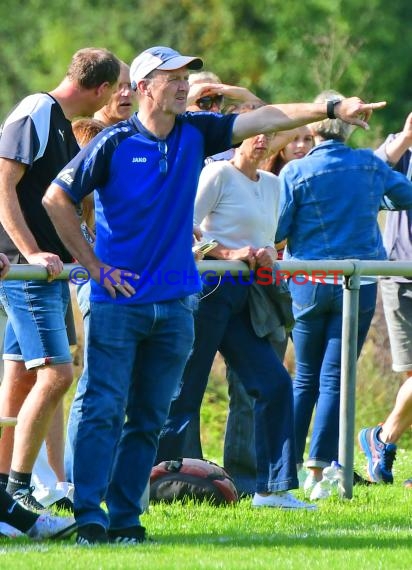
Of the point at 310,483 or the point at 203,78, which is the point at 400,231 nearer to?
the point at 203,78

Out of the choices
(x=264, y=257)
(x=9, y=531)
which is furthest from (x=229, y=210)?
(x=9, y=531)

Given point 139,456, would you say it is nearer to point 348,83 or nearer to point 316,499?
point 316,499

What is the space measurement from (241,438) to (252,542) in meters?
2.13

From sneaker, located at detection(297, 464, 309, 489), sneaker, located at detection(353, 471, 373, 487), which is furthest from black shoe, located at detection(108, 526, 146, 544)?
sneaker, located at detection(353, 471, 373, 487)

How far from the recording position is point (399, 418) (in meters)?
9.90

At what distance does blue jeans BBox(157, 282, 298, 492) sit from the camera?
27.4 ft

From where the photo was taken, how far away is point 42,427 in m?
7.68

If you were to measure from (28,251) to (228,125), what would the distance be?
3.83ft

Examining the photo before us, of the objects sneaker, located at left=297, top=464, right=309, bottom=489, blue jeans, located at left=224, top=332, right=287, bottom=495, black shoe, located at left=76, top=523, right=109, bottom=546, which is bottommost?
sneaker, located at left=297, top=464, right=309, bottom=489

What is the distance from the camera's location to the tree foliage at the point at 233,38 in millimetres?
36781

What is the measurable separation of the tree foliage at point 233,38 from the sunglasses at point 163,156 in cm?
2651

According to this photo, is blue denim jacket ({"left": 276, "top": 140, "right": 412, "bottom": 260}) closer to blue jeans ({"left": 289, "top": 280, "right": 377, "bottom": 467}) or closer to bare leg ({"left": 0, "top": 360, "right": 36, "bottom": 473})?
blue jeans ({"left": 289, "top": 280, "right": 377, "bottom": 467})

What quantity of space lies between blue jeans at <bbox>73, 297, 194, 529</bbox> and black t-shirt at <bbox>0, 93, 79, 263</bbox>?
103 cm

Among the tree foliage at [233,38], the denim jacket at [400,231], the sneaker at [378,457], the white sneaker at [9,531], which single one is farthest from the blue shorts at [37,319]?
the tree foliage at [233,38]
